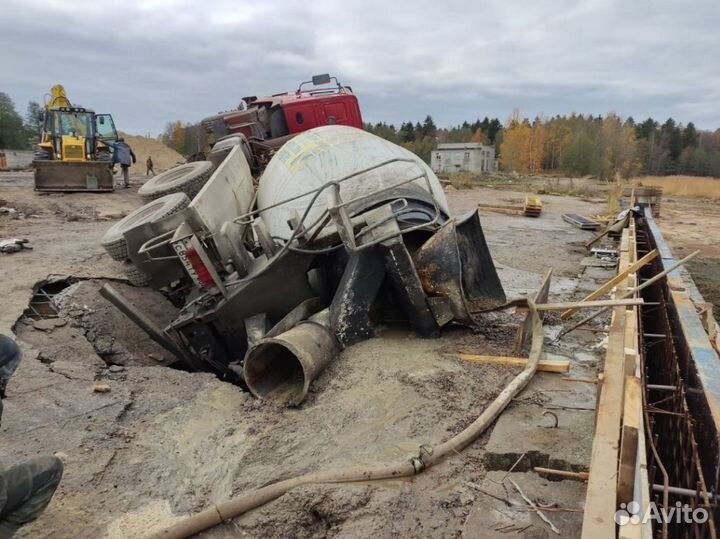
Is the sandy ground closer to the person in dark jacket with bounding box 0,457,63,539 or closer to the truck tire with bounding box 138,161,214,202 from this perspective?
the truck tire with bounding box 138,161,214,202

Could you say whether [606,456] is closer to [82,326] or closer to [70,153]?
Result: [82,326]

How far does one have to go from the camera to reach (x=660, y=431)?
4.45m

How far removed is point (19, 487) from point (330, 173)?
13.5 feet

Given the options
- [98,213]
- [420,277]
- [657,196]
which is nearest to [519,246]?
[420,277]

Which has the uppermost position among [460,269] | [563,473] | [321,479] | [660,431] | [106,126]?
[106,126]

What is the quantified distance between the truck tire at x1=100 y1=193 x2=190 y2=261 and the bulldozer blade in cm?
1053

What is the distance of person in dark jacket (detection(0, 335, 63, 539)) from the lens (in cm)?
250

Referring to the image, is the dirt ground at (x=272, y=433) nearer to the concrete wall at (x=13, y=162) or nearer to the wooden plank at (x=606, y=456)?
the wooden plank at (x=606, y=456)

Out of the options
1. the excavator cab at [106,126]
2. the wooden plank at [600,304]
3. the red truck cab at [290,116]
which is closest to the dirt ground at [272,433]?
the wooden plank at [600,304]

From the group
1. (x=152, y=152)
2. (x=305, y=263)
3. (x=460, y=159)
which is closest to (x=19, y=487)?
(x=305, y=263)

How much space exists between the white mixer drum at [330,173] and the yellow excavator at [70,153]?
11365 millimetres

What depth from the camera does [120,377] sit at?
14.5 feet

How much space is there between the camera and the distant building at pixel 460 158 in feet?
201

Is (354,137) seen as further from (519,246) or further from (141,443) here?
(519,246)
